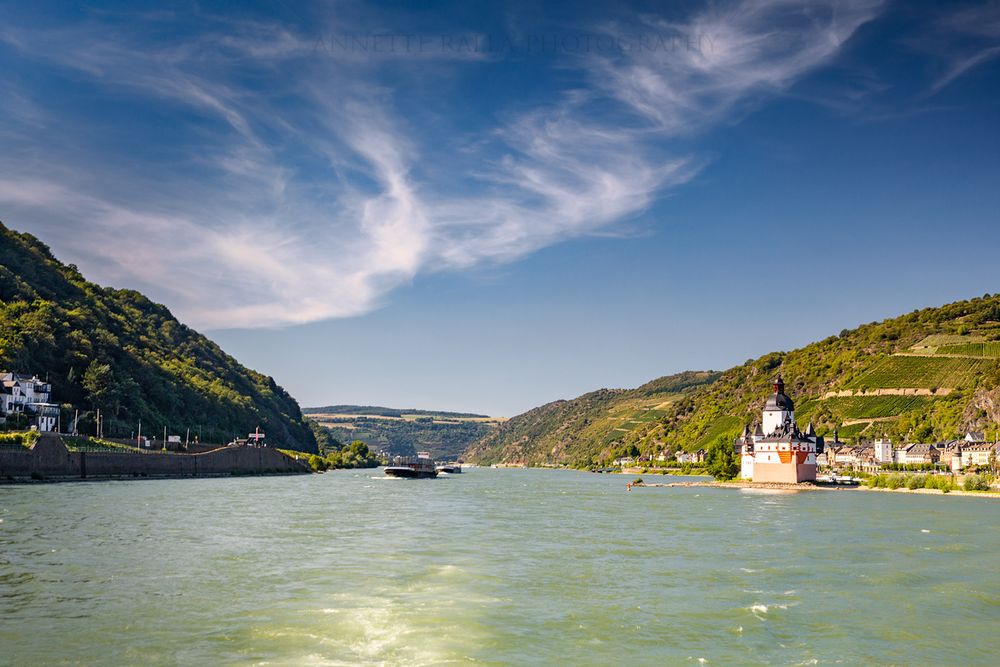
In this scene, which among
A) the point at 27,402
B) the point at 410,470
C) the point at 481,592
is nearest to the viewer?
the point at 481,592

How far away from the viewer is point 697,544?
4325 cm

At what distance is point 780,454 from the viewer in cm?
13338

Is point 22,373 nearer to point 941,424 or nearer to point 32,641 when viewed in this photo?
point 32,641

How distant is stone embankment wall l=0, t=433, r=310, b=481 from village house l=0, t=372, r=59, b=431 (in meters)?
19.3

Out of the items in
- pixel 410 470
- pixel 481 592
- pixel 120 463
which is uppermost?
pixel 120 463

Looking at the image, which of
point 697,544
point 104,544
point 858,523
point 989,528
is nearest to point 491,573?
point 697,544

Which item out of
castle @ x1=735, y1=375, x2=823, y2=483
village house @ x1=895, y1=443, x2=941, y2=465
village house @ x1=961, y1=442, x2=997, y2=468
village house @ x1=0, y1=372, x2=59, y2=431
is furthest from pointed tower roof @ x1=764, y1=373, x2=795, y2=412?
village house @ x1=0, y1=372, x2=59, y2=431

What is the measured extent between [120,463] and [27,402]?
79.0ft

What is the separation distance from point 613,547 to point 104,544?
25649 millimetres

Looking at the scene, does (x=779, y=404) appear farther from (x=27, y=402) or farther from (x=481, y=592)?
(x=481, y=592)

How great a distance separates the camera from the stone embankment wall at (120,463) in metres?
86.6

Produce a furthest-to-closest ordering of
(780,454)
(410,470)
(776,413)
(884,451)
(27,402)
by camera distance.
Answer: (884,451) < (410,470) < (776,413) < (780,454) < (27,402)

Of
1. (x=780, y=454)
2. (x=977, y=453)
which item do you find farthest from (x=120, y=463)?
(x=977, y=453)

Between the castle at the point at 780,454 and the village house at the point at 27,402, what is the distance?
118 metres
